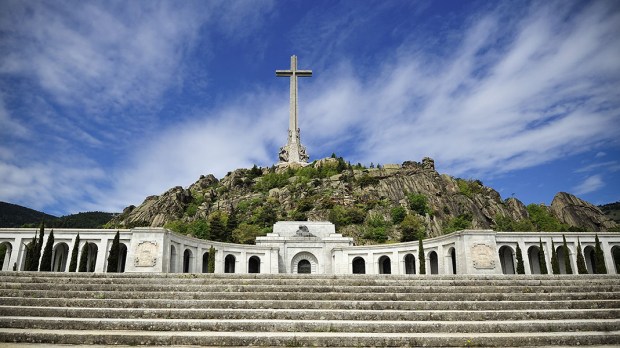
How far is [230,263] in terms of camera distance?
3975 centimetres

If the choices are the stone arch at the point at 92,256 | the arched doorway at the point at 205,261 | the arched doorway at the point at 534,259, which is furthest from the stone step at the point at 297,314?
the arched doorway at the point at 534,259

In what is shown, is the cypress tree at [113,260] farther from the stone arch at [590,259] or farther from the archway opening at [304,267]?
the stone arch at [590,259]

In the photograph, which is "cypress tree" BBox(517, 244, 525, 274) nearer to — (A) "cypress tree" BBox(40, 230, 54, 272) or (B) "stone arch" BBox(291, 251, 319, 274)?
(B) "stone arch" BBox(291, 251, 319, 274)

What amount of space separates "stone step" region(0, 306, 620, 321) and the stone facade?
57.3ft

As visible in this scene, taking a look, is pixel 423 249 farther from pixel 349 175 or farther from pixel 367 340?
pixel 349 175

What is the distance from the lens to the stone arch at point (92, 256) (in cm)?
3444

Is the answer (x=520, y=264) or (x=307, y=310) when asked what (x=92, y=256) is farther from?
(x=520, y=264)

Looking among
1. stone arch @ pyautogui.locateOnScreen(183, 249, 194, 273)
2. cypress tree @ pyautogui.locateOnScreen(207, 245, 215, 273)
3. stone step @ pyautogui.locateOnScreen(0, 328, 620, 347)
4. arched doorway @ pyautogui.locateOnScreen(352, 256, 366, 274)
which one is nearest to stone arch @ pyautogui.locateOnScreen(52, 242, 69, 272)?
stone arch @ pyautogui.locateOnScreen(183, 249, 194, 273)

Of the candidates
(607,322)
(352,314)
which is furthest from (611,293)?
(352,314)

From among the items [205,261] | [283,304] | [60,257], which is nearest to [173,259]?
[205,261]

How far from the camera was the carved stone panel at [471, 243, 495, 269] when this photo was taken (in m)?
30.1

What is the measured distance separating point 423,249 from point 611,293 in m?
21.6

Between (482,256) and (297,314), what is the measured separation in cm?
2227

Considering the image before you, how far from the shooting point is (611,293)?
14.4 metres
